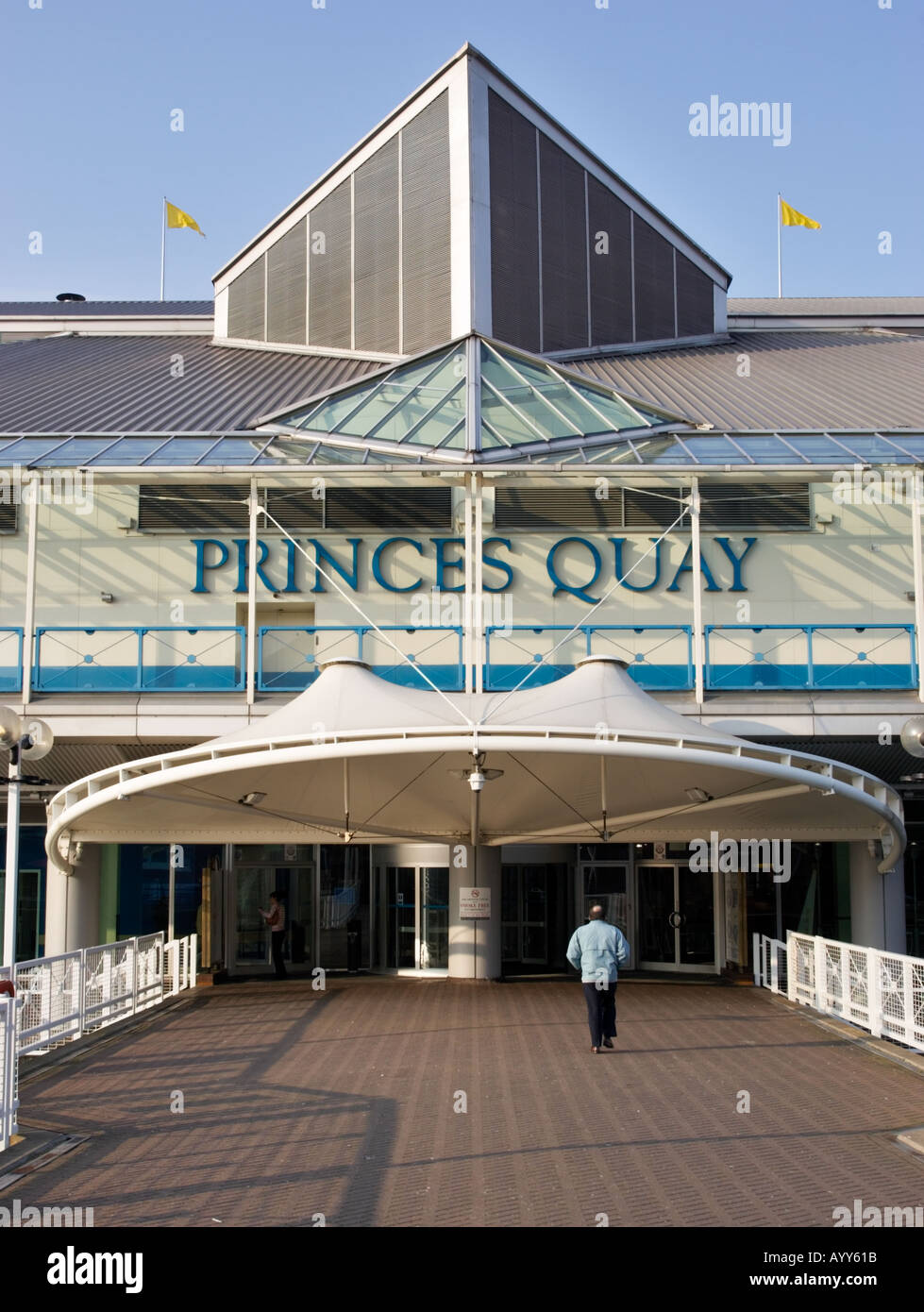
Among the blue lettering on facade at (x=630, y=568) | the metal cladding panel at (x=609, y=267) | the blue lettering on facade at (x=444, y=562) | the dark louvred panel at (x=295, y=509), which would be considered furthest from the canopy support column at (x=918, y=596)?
the metal cladding panel at (x=609, y=267)

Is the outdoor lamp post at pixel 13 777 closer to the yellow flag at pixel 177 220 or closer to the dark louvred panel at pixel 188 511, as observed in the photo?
the dark louvred panel at pixel 188 511

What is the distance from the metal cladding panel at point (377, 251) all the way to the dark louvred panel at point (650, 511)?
10.7 meters

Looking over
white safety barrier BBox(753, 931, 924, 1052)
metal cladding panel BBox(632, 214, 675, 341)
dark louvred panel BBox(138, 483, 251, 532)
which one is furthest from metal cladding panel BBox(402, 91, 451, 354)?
white safety barrier BBox(753, 931, 924, 1052)

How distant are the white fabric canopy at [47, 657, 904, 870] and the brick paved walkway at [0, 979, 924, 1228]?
9.21 feet

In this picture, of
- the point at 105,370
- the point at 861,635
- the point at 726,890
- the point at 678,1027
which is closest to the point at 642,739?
the point at 678,1027

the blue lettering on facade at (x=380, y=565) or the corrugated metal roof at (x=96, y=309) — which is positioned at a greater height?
the corrugated metal roof at (x=96, y=309)

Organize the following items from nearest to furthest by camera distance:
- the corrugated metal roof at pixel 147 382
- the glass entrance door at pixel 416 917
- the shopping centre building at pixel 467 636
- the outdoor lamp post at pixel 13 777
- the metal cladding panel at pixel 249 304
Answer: the outdoor lamp post at pixel 13 777
the shopping centre building at pixel 467 636
the glass entrance door at pixel 416 917
the corrugated metal roof at pixel 147 382
the metal cladding panel at pixel 249 304

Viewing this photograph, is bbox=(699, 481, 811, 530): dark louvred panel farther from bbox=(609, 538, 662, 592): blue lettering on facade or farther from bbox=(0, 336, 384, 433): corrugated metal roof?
bbox=(0, 336, 384, 433): corrugated metal roof

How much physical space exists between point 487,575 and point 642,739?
832cm

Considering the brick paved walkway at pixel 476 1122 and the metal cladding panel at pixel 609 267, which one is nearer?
the brick paved walkway at pixel 476 1122

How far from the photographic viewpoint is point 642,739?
15.0 metres

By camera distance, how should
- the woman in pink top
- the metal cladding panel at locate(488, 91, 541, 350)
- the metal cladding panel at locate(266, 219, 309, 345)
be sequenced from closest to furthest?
the woman in pink top → the metal cladding panel at locate(488, 91, 541, 350) → the metal cladding panel at locate(266, 219, 309, 345)

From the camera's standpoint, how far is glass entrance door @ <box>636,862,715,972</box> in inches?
937

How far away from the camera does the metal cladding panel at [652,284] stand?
3356 centimetres
